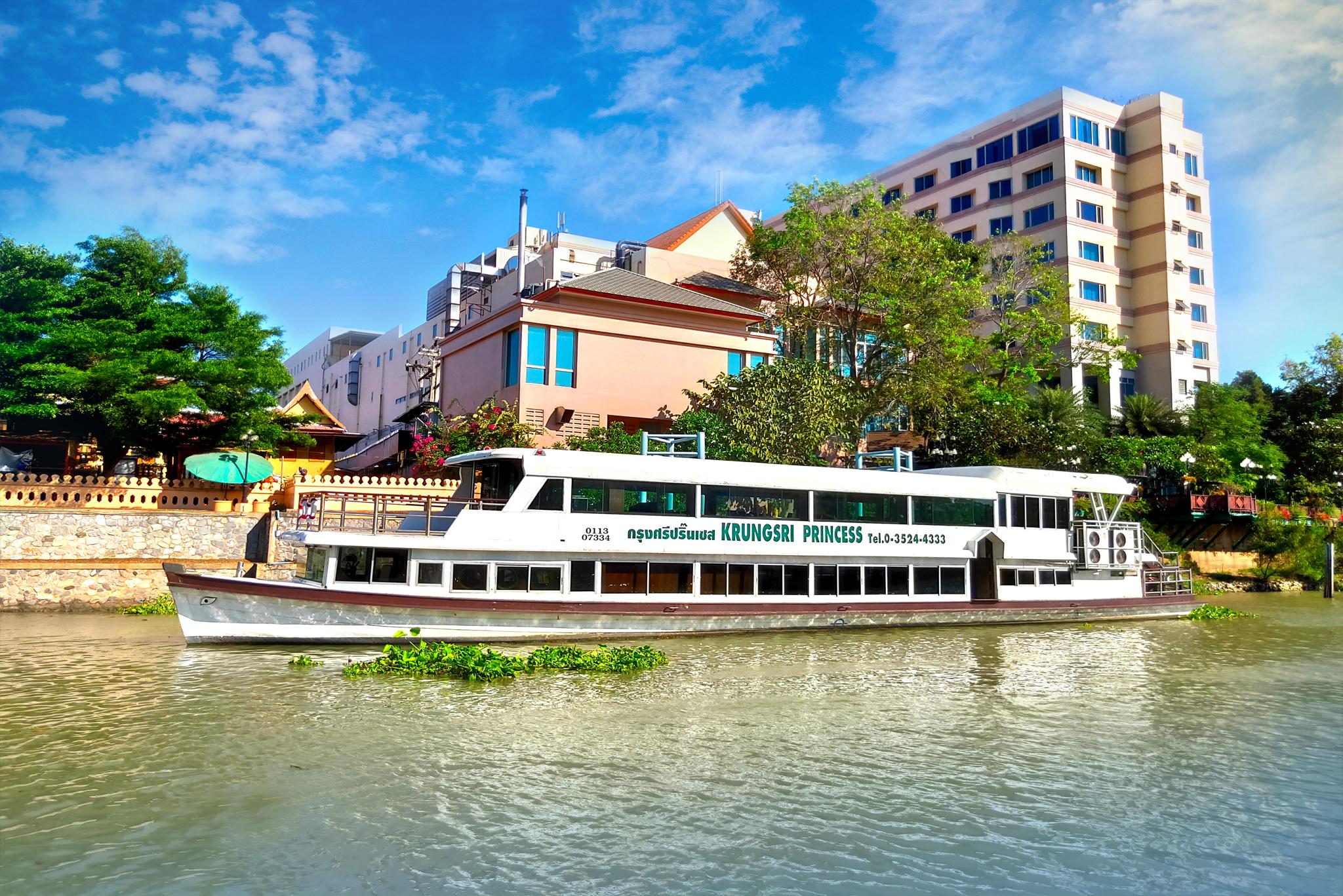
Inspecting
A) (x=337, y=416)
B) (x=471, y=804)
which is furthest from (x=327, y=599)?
(x=337, y=416)

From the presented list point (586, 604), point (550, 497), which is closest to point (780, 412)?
point (550, 497)

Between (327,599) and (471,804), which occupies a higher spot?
(327,599)

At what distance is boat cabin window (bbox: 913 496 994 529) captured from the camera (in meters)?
23.5

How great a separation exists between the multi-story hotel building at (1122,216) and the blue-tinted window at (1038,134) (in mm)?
65

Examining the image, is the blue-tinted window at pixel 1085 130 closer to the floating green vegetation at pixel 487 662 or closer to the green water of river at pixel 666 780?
the green water of river at pixel 666 780

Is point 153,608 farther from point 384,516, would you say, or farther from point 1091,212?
point 1091,212

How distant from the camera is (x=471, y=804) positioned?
9.37m

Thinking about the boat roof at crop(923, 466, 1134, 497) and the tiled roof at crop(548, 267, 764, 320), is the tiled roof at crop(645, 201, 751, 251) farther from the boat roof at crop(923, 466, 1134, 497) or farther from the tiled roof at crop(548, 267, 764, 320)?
the boat roof at crop(923, 466, 1134, 497)

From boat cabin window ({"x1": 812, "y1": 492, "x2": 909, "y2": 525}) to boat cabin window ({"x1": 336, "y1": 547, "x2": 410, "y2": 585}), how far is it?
9229 mm

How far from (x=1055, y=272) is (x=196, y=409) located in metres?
36.5

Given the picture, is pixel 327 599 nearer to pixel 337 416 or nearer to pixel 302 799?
pixel 302 799

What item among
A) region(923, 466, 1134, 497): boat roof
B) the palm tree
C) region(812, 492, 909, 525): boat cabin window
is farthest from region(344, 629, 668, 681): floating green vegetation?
the palm tree

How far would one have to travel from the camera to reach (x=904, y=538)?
23.2 metres

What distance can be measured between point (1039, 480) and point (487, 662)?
15.8 meters
